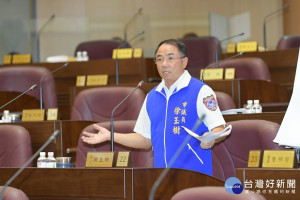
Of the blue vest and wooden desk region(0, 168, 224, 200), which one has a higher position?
the blue vest

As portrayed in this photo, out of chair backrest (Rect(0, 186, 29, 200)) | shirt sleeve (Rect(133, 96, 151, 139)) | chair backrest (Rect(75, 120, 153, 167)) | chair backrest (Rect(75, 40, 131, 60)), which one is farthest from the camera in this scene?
chair backrest (Rect(75, 40, 131, 60))

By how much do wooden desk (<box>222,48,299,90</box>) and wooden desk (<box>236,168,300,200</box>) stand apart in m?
4.37

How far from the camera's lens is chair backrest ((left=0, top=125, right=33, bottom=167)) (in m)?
4.25

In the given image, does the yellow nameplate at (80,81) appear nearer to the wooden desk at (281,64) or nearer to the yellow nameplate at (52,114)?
the yellow nameplate at (52,114)

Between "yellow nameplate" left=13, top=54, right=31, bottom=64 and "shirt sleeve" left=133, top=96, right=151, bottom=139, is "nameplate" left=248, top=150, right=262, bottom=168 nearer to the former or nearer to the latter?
"shirt sleeve" left=133, top=96, right=151, bottom=139

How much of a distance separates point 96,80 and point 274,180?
158 inches

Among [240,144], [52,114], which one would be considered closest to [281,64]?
[52,114]

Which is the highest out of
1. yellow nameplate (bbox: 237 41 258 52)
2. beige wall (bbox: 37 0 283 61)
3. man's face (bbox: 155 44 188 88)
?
beige wall (bbox: 37 0 283 61)

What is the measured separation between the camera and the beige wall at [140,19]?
991cm

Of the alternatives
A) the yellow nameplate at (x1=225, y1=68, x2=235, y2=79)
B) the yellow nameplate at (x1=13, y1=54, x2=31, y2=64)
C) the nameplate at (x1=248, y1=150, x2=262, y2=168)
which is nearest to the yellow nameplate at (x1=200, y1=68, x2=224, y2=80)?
the yellow nameplate at (x1=225, y1=68, x2=235, y2=79)

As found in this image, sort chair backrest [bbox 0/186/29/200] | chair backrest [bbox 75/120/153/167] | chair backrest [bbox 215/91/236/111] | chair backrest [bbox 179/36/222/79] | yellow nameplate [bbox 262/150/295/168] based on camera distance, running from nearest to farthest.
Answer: chair backrest [bbox 0/186/29/200] → yellow nameplate [bbox 262/150/295/168] → chair backrest [bbox 75/120/153/167] → chair backrest [bbox 215/91/236/111] → chair backrest [bbox 179/36/222/79]

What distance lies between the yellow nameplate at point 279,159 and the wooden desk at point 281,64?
4.29m

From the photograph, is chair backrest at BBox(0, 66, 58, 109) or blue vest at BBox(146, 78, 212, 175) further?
chair backrest at BBox(0, 66, 58, 109)

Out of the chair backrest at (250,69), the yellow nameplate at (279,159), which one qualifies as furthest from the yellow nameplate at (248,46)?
the yellow nameplate at (279,159)
